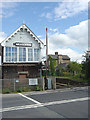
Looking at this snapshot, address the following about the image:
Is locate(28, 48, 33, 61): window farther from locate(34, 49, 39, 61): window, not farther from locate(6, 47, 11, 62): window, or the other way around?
locate(6, 47, 11, 62): window

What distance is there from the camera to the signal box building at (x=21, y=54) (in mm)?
19312

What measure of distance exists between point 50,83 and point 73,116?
11.6 m

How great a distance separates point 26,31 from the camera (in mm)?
20844

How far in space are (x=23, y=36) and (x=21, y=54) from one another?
275 cm

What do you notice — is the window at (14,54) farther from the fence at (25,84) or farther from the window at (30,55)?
the fence at (25,84)

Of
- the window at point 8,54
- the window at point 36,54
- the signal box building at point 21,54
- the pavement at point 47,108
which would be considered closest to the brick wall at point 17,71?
the signal box building at point 21,54

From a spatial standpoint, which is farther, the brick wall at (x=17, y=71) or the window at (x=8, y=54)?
the window at (x=8, y=54)

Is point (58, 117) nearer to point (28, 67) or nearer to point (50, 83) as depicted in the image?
point (50, 83)

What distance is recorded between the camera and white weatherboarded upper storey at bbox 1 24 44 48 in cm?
1992

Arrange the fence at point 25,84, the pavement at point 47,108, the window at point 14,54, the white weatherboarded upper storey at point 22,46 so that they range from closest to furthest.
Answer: the pavement at point 47,108
the fence at point 25,84
the white weatherboarded upper storey at point 22,46
the window at point 14,54

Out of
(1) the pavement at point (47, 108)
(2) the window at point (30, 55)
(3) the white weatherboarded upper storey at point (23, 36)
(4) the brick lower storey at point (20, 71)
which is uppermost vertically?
(3) the white weatherboarded upper storey at point (23, 36)

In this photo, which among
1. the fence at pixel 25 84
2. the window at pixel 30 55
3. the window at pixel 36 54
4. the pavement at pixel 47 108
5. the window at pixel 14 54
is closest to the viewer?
the pavement at pixel 47 108

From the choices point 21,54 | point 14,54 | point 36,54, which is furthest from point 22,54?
point 36,54

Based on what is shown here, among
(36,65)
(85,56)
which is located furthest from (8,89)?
(85,56)
